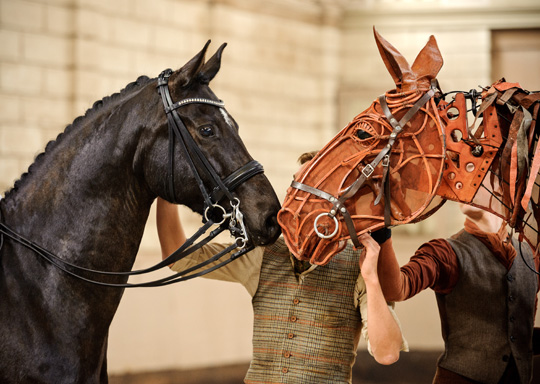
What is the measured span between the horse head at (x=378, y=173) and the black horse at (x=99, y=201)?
3.6 inches

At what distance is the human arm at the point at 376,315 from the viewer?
5.31ft

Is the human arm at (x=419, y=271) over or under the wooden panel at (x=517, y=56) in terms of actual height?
under

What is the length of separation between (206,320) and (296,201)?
3551 mm

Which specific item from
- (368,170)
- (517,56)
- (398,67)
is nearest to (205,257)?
(368,170)

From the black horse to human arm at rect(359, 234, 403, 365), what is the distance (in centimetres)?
24

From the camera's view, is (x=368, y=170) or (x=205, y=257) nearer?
(x=368, y=170)

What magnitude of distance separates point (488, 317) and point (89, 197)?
1250mm

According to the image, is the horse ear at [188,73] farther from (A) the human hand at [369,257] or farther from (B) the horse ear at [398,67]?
(A) the human hand at [369,257]

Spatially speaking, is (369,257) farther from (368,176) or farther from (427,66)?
(427,66)

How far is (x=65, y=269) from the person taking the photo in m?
1.64

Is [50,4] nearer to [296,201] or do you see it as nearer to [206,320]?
[206,320]

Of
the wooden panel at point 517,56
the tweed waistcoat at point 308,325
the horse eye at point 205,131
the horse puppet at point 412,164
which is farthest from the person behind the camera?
the wooden panel at point 517,56

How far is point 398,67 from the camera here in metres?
1.62

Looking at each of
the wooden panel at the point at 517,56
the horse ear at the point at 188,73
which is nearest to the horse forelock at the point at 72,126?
the horse ear at the point at 188,73
